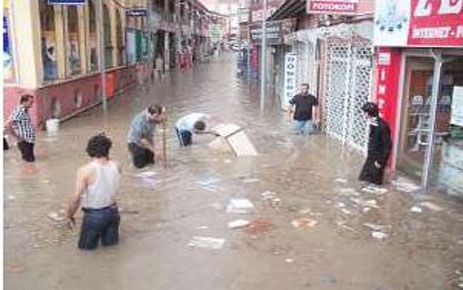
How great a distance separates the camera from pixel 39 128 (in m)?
15.7

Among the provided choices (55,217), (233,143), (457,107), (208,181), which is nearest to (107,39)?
(233,143)

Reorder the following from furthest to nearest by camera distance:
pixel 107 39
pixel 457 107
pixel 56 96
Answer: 1. pixel 107 39
2. pixel 56 96
3. pixel 457 107

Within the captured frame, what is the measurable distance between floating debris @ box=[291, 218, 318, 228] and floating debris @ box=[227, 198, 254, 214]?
758mm

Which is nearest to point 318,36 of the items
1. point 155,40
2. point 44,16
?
point 44,16

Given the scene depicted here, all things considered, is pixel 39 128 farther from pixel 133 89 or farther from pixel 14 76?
pixel 133 89

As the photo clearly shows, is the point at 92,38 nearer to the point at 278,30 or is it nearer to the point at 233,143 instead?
the point at 278,30

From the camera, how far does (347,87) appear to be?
13484mm

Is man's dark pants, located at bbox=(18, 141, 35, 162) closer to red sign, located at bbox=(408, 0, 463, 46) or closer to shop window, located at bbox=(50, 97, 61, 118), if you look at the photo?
shop window, located at bbox=(50, 97, 61, 118)

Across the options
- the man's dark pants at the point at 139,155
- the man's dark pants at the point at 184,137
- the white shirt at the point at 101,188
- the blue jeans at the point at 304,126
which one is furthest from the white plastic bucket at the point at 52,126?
the white shirt at the point at 101,188

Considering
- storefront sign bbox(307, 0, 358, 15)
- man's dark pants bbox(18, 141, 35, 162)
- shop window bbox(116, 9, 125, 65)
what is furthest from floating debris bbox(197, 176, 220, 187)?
shop window bbox(116, 9, 125, 65)

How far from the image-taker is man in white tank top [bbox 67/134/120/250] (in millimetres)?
6469

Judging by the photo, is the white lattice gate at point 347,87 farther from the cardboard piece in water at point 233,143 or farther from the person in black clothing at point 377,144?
the person in black clothing at point 377,144

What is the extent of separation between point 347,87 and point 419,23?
4.19 metres

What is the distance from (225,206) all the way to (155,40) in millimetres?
37866
